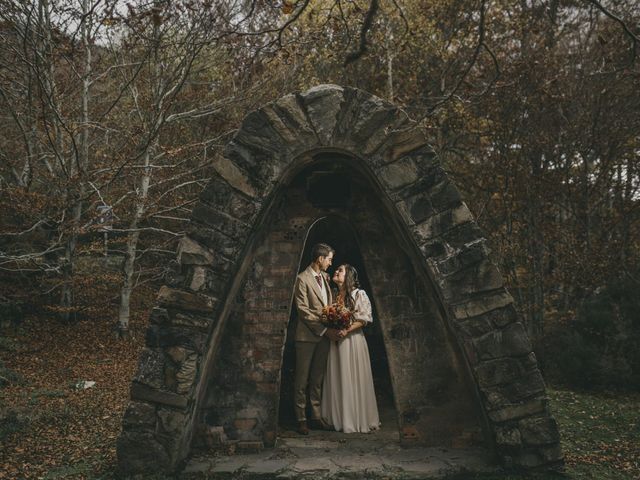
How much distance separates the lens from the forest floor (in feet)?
17.7

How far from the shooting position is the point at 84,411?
764cm

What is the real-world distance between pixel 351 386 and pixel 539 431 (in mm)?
2396

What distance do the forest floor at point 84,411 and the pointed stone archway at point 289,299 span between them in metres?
0.66

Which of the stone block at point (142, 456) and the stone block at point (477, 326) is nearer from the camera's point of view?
the stone block at point (142, 456)

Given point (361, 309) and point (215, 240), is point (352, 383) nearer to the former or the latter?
point (361, 309)

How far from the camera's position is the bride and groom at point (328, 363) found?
255 inches

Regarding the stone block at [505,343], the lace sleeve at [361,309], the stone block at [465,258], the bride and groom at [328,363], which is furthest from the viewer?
the lace sleeve at [361,309]

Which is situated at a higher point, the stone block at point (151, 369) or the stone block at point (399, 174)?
the stone block at point (399, 174)

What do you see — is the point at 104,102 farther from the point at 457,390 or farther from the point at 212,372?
the point at 457,390

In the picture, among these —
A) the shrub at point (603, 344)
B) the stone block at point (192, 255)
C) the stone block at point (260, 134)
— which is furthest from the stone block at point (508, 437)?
the shrub at point (603, 344)

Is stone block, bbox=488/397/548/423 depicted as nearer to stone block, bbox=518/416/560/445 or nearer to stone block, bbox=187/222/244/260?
stone block, bbox=518/416/560/445

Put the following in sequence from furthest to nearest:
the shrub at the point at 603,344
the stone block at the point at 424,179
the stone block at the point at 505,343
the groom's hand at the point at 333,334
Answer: the shrub at the point at 603,344
the groom's hand at the point at 333,334
the stone block at the point at 424,179
the stone block at the point at 505,343

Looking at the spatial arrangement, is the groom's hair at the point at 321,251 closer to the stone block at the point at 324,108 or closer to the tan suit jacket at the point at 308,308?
the tan suit jacket at the point at 308,308

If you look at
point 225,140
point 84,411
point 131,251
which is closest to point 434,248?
point 84,411
